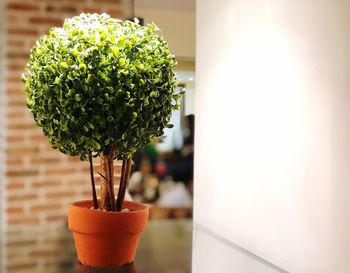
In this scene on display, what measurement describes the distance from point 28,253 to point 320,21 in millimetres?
941

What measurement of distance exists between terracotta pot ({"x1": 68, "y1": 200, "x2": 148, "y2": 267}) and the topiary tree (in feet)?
0.20

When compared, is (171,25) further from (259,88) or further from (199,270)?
(199,270)

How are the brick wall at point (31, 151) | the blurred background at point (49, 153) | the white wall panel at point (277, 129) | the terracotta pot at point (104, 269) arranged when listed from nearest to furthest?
Result: the white wall panel at point (277, 129)
the terracotta pot at point (104, 269)
the blurred background at point (49, 153)
the brick wall at point (31, 151)

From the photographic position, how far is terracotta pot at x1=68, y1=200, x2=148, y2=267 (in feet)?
3.64

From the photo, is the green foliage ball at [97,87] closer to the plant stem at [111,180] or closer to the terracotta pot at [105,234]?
the plant stem at [111,180]

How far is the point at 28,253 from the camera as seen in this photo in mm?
1294

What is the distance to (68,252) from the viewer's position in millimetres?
1295

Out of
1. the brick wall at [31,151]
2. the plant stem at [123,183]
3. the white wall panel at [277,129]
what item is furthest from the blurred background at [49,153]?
the plant stem at [123,183]

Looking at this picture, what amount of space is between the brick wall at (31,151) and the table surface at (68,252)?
0.63 m

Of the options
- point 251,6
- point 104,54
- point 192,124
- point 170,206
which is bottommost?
point 170,206

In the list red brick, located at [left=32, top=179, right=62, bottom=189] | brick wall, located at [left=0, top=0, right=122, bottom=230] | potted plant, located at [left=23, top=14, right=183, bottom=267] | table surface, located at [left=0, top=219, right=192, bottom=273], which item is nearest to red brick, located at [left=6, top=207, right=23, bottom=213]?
brick wall, located at [left=0, top=0, right=122, bottom=230]

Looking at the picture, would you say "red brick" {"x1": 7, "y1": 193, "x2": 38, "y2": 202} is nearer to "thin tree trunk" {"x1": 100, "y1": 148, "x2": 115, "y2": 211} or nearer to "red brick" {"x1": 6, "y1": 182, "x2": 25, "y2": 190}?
"red brick" {"x1": 6, "y1": 182, "x2": 25, "y2": 190}

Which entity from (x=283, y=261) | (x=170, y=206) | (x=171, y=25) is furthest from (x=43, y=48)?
(x=170, y=206)

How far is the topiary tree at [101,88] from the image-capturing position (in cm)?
103
